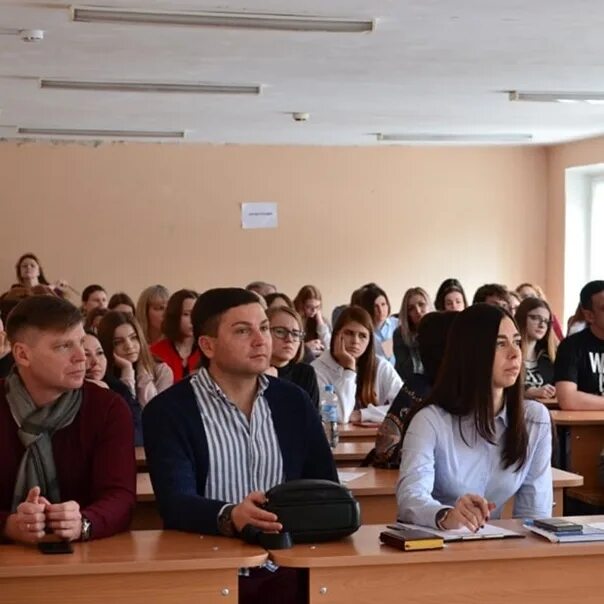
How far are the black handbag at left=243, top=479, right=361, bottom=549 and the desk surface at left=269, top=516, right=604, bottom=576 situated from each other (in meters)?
0.03

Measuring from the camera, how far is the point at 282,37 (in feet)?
22.5

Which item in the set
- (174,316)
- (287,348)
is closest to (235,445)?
(287,348)

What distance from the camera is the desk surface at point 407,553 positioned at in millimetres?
3057

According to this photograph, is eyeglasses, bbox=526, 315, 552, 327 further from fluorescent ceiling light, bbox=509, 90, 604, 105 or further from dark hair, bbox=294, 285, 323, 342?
dark hair, bbox=294, 285, 323, 342

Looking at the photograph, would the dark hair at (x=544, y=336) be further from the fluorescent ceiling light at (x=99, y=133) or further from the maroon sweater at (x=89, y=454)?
the fluorescent ceiling light at (x=99, y=133)

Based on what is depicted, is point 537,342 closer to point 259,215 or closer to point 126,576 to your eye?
point 126,576

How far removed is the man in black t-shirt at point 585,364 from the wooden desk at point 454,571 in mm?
3446

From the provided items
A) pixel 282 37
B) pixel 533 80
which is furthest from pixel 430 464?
pixel 533 80

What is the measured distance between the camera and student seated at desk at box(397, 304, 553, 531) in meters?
3.67

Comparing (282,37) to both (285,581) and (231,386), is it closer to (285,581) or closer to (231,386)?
(231,386)

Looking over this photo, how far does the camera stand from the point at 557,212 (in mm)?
13508

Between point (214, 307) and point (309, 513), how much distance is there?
2.69ft

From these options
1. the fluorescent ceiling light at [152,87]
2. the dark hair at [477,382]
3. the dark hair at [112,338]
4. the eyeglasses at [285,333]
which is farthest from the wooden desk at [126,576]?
the fluorescent ceiling light at [152,87]

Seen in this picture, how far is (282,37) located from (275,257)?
640cm
